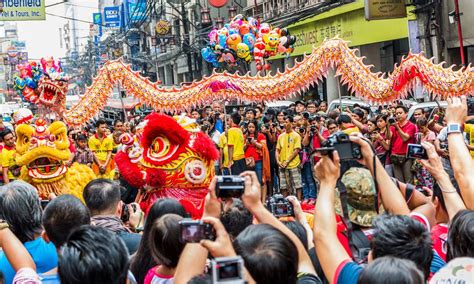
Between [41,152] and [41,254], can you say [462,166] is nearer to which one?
[41,254]

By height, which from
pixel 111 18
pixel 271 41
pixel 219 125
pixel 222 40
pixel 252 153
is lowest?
pixel 252 153

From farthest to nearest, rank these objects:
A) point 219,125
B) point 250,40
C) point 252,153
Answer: point 250,40, point 219,125, point 252,153

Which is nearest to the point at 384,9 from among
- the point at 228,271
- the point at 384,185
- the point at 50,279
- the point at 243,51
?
the point at 243,51

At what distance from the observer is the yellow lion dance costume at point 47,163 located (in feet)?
30.6

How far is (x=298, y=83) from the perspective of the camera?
44.3 feet

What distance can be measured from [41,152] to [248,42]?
12640 millimetres

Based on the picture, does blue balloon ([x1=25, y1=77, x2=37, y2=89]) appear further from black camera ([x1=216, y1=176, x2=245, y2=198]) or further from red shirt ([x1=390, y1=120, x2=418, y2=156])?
black camera ([x1=216, y1=176, x2=245, y2=198])

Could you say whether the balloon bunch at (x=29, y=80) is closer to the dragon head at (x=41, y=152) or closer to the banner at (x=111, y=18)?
the dragon head at (x=41, y=152)

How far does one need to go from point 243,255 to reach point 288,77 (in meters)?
10.4

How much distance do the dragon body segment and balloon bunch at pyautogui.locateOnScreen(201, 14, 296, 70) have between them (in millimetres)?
6868

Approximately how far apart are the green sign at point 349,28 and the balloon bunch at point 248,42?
2536 mm

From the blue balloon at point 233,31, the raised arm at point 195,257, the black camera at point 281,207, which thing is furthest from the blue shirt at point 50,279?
the blue balloon at point 233,31

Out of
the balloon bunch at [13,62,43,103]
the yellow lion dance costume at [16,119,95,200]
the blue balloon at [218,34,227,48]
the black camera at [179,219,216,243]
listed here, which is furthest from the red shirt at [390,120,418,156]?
the blue balloon at [218,34,227,48]

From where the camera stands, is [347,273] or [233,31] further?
[233,31]
